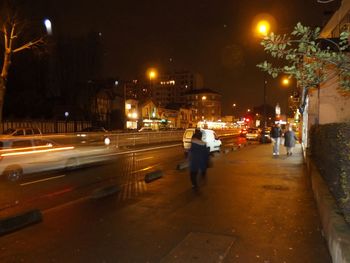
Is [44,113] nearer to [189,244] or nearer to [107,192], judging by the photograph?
[107,192]

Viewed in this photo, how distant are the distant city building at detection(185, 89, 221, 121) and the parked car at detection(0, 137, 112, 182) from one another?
12628 centimetres

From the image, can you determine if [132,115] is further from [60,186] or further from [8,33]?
[60,186]

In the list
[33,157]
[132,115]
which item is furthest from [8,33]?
[132,115]

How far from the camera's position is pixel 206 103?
145 meters

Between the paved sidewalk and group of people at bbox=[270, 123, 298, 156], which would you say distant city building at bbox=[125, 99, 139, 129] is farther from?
the paved sidewalk

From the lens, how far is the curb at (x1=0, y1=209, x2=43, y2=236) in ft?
23.4

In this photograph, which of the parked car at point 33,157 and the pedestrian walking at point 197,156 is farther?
the parked car at point 33,157

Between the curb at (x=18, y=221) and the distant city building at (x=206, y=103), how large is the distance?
135 metres

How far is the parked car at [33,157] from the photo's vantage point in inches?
516

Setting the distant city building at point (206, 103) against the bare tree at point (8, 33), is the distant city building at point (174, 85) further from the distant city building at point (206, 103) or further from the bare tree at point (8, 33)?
the bare tree at point (8, 33)

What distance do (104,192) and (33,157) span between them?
185 inches

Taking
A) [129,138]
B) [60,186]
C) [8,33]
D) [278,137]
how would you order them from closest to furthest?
[60,186] → [278,137] → [8,33] → [129,138]

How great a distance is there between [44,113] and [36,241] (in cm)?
4834

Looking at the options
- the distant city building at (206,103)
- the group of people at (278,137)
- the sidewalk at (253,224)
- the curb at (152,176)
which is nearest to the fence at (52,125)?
the group of people at (278,137)
